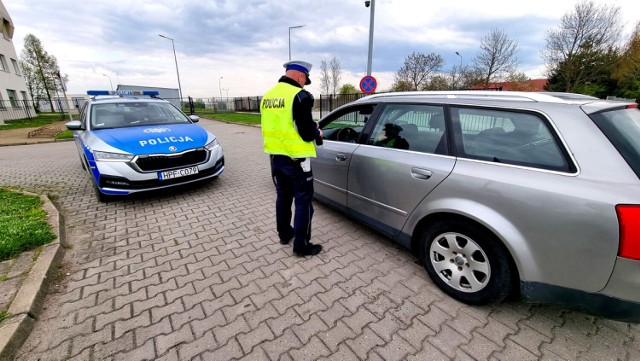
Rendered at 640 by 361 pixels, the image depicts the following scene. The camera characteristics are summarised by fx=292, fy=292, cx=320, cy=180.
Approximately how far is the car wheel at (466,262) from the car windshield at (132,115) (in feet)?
16.2

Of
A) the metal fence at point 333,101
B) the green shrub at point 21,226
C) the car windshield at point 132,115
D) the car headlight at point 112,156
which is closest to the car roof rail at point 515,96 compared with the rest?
the car headlight at point 112,156

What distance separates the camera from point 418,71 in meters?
34.9

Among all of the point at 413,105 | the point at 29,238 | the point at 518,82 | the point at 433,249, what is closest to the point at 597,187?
the point at 433,249

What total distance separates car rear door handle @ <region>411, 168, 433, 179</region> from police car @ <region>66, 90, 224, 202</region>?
3422mm

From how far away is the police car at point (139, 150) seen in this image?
13.4 ft

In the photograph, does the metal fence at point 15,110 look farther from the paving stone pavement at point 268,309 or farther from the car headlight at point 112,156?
the paving stone pavement at point 268,309

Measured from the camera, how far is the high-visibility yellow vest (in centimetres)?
259

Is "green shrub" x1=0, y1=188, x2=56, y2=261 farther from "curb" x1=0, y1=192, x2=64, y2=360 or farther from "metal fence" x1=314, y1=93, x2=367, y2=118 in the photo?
"metal fence" x1=314, y1=93, x2=367, y2=118

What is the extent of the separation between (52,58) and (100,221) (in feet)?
151

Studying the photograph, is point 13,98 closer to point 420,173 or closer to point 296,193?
point 296,193

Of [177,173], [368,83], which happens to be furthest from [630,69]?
[177,173]

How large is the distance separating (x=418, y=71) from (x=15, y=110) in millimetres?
38201

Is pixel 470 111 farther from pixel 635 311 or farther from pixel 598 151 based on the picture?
pixel 635 311

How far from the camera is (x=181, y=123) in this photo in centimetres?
538
